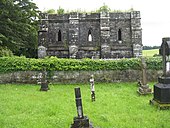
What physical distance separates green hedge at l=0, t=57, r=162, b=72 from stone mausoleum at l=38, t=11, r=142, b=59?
11.0m

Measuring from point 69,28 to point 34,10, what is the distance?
4410 millimetres

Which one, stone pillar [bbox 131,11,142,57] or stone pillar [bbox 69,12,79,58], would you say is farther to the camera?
stone pillar [bbox 131,11,142,57]

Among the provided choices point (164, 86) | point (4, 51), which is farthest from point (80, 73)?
point (4, 51)

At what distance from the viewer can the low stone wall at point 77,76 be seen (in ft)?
65.0

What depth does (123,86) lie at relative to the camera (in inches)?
743

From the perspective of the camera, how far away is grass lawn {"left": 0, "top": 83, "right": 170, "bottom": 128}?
952cm

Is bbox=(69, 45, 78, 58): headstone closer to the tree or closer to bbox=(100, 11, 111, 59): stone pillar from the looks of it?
bbox=(100, 11, 111, 59): stone pillar

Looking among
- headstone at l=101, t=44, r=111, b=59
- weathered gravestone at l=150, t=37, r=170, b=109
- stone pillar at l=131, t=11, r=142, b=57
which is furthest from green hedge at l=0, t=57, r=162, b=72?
stone pillar at l=131, t=11, r=142, b=57

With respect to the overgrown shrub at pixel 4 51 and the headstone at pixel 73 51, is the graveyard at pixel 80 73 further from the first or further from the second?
the overgrown shrub at pixel 4 51

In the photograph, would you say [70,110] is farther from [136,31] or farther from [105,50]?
[136,31]

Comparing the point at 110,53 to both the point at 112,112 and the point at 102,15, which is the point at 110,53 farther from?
the point at 112,112

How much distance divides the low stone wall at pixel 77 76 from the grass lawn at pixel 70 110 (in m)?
3.04

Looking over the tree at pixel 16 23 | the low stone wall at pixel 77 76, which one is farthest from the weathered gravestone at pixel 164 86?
the tree at pixel 16 23

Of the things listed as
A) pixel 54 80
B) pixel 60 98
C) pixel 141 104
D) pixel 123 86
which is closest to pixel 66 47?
pixel 54 80
